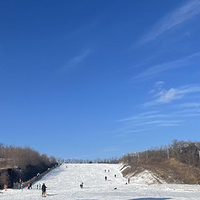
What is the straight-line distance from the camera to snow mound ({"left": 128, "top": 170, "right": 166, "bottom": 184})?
194ft

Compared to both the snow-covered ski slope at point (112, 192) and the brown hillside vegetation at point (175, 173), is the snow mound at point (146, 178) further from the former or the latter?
the snow-covered ski slope at point (112, 192)

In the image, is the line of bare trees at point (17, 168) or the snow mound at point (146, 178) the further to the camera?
the line of bare trees at point (17, 168)

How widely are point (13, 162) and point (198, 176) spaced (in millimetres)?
53614

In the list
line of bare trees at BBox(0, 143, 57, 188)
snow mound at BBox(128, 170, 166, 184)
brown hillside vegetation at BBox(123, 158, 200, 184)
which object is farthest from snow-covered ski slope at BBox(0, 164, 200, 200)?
line of bare trees at BBox(0, 143, 57, 188)

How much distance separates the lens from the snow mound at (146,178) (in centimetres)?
5909

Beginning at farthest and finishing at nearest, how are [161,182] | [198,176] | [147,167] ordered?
1. [147,167]
2. [198,176]
3. [161,182]

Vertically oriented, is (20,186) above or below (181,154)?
below

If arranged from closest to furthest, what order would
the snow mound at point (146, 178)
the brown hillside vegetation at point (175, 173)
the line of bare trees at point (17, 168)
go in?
the snow mound at point (146, 178) → the brown hillside vegetation at point (175, 173) → the line of bare trees at point (17, 168)

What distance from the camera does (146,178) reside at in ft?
203

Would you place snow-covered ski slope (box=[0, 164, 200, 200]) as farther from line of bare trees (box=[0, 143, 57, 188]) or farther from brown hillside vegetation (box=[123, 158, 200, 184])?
line of bare trees (box=[0, 143, 57, 188])

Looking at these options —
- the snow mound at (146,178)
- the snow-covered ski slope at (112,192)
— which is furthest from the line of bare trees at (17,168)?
the snow mound at (146,178)

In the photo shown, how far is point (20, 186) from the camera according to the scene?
48.8 meters

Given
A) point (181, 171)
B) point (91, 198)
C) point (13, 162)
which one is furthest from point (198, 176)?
point (13, 162)

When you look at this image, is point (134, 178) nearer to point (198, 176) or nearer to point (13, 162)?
point (198, 176)
